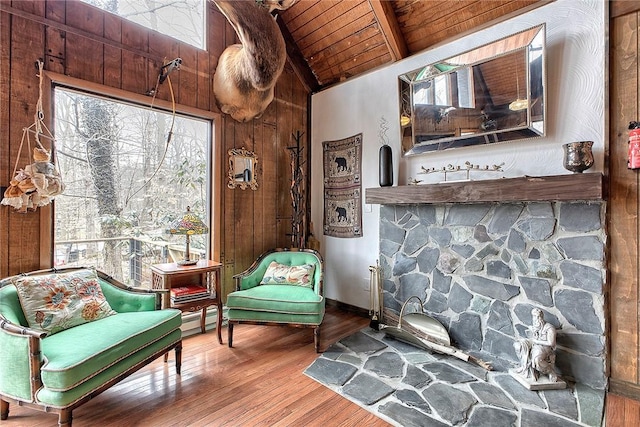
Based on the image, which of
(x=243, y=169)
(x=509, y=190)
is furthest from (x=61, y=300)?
(x=509, y=190)

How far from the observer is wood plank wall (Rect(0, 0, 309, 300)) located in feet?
7.02

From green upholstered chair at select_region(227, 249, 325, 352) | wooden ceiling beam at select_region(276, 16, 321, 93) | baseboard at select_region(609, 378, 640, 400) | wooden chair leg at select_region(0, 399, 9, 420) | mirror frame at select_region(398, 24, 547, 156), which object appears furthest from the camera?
wooden ceiling beam at select_region(276, 16, 321, 93)

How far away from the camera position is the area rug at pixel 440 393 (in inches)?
70.9

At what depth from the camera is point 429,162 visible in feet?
9.90

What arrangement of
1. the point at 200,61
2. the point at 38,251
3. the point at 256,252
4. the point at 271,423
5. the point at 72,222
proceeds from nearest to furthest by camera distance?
the point at 271,423
the point at 38,251
the point at 72,222
the point at 200,61
the point at 256,252

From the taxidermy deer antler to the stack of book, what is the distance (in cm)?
190

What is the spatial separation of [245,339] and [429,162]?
257 centimetres

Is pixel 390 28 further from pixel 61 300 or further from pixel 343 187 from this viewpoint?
pixel 61 300

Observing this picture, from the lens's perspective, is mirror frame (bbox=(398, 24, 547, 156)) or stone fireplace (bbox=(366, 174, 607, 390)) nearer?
stone fireplace (bbox=(366, 174, 607, 390))

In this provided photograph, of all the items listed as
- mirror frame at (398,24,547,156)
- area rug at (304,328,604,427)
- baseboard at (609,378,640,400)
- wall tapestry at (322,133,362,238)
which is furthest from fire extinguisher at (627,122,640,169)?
wall tapestry at (322,133,362,238)

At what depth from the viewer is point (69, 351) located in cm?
163

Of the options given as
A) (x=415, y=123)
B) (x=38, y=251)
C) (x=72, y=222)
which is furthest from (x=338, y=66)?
(x=38, y=251)

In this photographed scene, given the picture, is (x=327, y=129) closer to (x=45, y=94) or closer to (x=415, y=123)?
(x=415, y=123)

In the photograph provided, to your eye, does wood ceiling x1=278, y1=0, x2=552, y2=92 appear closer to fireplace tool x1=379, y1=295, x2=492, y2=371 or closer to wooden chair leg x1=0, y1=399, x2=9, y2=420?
fireplace tool x1=379, y1=295, x2=492, y2=371
